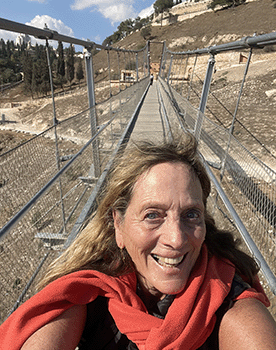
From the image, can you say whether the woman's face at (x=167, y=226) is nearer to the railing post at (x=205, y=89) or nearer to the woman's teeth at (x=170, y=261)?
the woman's teeth at (x=170, y=261)

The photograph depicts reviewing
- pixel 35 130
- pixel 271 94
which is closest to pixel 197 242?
pixel 271 94

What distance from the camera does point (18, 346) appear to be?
1013 millimetres

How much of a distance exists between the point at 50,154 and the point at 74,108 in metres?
29.5

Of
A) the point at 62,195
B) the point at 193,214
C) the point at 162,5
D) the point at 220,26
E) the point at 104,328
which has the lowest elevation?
the point at 62,195

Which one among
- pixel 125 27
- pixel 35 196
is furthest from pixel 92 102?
pixel 125 27

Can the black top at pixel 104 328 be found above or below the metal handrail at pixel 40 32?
below

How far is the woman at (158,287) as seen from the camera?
39.6 inches

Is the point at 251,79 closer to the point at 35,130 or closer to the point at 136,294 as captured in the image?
the point at 136,294

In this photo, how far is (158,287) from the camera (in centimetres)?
112

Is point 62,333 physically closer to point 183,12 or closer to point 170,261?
point 170,261

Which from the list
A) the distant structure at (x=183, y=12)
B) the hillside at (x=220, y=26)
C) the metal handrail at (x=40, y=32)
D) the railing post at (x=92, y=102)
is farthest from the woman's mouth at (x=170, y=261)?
the distant structure at (x=183, y=12)

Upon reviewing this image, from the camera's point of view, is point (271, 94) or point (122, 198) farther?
point (271, 94)

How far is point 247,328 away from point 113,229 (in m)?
0.76

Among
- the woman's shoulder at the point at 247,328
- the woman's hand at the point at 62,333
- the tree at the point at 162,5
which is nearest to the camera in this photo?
the woman's shoulder at the point at 247,328
